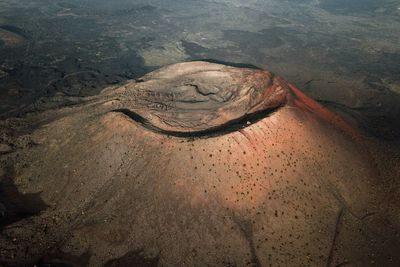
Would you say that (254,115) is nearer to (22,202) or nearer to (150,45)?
(22,202)

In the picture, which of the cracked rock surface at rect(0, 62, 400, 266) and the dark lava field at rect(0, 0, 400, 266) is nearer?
the cracked rock surface at rect(0, 62, 400, 266)

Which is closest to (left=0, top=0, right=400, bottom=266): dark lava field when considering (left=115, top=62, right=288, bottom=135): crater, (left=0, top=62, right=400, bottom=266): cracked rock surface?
(left=0, top=62, right=400, bottom=266): cracked rock surface

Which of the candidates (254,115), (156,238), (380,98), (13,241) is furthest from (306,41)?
(13,241)

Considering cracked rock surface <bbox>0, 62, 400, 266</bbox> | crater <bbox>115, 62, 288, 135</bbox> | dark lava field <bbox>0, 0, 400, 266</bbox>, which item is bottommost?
dark lava field <bbox>0, 0, 400, 266</bbox>

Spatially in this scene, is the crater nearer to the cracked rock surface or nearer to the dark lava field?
the cracked rock surface

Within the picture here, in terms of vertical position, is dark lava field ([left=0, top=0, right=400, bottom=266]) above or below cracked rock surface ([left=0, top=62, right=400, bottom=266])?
below

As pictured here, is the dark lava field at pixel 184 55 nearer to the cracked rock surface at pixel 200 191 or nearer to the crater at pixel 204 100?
the cracked rock surface at pixel 200 191

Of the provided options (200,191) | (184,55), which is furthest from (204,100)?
(184,55)

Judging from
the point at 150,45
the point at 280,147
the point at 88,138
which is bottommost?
the point at 150,45

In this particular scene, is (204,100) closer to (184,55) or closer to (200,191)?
(200,191)

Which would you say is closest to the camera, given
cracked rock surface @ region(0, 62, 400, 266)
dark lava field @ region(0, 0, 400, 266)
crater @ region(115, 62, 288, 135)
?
cracked rock surface @ region(0, 62, 400, 266)
